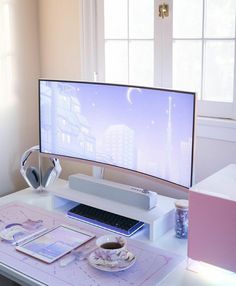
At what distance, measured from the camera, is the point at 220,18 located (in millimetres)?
1932

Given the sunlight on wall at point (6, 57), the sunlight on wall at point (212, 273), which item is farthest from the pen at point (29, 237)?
the sunlight on wall at point (6, 57)

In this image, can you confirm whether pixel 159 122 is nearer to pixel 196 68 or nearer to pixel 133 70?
pixel 196 68

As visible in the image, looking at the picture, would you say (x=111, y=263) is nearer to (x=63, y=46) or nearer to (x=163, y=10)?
(x=163, y=10)

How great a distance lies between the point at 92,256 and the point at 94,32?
3.92 ft

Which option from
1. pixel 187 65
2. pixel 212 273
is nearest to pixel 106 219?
pixel 212 273

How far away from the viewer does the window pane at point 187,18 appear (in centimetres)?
199

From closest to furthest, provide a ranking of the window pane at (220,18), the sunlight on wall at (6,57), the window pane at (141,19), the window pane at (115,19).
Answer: the window pane at (220,18) → the window pane at (141,19) → the window pane at (115,19) → the sunlight on wall at (6,57)

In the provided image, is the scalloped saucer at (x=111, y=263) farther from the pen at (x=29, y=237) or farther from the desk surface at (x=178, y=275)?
the pen at (x=29, y=237)

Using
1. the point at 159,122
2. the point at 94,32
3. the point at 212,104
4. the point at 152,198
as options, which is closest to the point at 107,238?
the point at 152,198

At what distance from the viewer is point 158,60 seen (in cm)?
213

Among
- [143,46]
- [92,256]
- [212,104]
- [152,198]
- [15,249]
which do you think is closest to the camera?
[92,256]

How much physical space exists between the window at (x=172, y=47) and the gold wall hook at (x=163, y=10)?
13 mm

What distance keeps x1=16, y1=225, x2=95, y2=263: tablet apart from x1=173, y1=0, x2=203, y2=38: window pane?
932mm

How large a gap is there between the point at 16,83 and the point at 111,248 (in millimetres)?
1238
